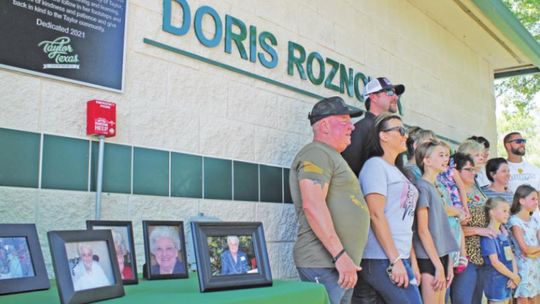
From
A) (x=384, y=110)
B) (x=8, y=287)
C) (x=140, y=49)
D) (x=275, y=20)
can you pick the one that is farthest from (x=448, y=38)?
(x=8, y=287)

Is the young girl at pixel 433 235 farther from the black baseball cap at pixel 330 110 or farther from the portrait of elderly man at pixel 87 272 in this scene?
the portrait of elderly man at pixel 87 272

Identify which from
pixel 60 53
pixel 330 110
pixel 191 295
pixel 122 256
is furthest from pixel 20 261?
pixel 330 110

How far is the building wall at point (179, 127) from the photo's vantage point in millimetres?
2371

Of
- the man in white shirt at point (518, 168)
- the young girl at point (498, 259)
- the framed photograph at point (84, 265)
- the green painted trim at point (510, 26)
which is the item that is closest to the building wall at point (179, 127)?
the framed photograph at point (84, 265)

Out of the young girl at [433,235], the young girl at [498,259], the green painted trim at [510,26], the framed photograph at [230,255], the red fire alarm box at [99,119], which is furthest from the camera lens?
the green painted trim at [510,26]

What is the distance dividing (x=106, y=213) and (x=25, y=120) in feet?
1.78

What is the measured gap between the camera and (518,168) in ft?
20.3

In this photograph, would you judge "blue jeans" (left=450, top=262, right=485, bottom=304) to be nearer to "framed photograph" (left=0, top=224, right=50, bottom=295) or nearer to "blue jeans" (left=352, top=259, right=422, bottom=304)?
"blue jeans" (left=352, top=259, right=422, bottom=304)

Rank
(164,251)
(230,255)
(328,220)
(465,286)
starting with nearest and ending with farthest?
(230,255), (164,251), (328,220), (465,286)

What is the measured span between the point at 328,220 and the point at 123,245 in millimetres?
1174

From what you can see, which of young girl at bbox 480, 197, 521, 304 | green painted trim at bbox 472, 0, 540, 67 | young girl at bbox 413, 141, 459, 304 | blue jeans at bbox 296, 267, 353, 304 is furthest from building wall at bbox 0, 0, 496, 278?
green painted trim at bbox 472, 0, 540, 67

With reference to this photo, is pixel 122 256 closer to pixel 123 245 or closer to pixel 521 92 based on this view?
pixel 123 245

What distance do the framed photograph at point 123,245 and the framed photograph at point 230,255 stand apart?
1.15 ft

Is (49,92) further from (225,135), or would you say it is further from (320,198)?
(320,198)
